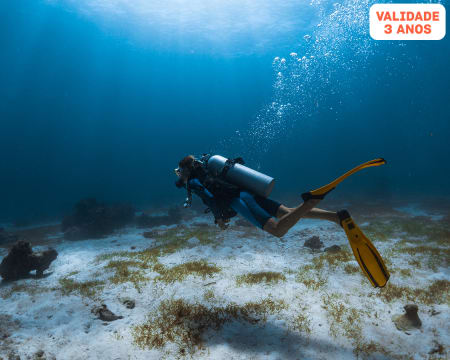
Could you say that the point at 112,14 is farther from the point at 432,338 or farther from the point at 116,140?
the point at 116,140

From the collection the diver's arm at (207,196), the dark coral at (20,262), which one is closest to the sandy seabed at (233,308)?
the dark coral at (20,262)

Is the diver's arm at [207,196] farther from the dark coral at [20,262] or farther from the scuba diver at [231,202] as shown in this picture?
the dark coral at [20,262]

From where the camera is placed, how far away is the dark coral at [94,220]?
1686cm

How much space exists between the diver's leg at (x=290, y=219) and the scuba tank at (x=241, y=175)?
0.83 m

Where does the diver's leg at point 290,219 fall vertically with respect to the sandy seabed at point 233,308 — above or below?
above

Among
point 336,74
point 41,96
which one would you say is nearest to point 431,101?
point 336,74

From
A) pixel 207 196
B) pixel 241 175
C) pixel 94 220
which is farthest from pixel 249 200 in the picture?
pixel 94 220

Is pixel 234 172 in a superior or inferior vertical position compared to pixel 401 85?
inferior

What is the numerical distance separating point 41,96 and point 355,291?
144m

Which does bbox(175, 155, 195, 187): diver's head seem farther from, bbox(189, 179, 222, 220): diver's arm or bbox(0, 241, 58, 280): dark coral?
bbox(0, 241, 58, 280): dark coral

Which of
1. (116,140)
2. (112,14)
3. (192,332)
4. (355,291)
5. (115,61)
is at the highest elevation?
(115,61)

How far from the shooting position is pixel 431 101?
12900 cm

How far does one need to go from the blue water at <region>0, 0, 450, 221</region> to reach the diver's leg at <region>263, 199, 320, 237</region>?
27.7 m

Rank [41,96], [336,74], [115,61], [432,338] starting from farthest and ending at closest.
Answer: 1. [336,74]
2. [41,96]
3. [115,61]
4. [432,338]
